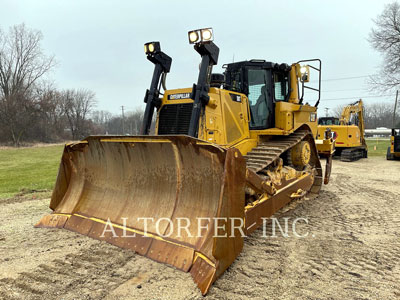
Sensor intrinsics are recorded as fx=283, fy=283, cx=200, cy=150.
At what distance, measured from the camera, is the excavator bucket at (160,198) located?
107 inches

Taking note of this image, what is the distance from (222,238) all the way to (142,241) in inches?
41.5

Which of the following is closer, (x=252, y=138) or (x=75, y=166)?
(x=75, y=166)

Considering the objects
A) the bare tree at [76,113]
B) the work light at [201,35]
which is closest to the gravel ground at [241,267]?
the work light at [201,35]

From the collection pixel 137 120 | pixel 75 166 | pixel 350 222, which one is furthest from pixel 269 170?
pixel 137 120

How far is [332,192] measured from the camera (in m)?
6.60

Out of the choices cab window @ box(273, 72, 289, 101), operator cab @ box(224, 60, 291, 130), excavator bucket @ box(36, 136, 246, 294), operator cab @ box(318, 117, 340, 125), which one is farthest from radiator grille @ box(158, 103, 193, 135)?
operator cab @ box(318, 117, 340, 125)

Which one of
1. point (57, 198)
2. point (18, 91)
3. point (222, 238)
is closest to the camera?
point (222, 238)

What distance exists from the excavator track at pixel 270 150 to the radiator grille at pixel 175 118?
1.07 metres

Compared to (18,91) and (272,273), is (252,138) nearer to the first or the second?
(272,273)

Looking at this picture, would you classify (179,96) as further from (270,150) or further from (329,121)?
(329,121)

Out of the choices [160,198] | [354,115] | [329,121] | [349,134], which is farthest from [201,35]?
[329,121]

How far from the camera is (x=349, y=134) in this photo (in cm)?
1366

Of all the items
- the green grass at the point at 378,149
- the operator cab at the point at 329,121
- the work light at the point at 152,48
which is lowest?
the green grass at the point at 378,149

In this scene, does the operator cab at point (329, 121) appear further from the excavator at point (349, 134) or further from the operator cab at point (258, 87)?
the operator cab at point (258, 87)
